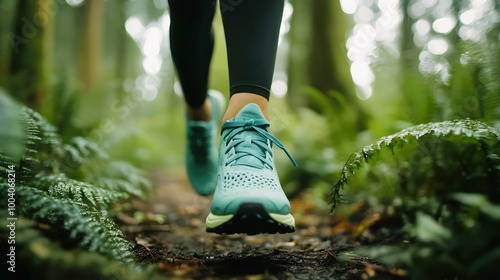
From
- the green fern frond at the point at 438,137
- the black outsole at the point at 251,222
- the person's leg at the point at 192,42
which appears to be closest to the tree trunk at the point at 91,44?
the person's leg at the point at 192,42

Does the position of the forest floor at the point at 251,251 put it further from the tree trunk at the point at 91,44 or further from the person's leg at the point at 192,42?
the tree trunk at the point at 91,44

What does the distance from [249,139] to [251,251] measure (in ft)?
1.68

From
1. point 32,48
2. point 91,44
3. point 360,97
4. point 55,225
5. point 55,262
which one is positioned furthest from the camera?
point 91,44

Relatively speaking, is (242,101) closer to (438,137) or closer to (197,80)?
(197,80)

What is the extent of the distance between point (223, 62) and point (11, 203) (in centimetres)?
1101

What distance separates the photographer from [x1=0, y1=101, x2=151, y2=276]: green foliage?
1107mm

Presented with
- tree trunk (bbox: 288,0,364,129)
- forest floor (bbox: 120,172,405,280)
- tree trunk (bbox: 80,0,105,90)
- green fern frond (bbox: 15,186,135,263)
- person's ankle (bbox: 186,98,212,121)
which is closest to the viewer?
green fern frond (bbox: 15,186,135,263)

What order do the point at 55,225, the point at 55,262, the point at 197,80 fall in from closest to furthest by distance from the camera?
the point at 55,262 < the point at 55,225 < the point at 197,80

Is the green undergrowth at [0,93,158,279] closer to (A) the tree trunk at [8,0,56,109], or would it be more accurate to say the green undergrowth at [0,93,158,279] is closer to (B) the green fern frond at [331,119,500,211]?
(B) the green fern frond at [331,119,500,211]

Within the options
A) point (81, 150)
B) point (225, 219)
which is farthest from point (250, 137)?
point (81, 150)

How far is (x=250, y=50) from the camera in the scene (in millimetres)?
1650

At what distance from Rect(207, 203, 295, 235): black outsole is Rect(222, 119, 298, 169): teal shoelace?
0.94 ft

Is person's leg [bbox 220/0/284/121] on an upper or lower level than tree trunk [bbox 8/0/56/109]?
lower

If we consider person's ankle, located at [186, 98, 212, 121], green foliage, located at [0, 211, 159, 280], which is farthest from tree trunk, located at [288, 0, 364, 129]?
green foliage, located at [0, 211, 159, 280]
